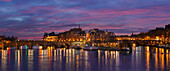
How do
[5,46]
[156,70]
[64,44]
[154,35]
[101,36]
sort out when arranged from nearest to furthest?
[156,70]
[5,46]
[64,44]
[154,35]
[101,36]

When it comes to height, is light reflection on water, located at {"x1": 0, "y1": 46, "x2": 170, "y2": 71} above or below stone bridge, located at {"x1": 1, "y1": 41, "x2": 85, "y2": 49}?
below

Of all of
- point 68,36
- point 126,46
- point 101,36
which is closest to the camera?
point 126,46

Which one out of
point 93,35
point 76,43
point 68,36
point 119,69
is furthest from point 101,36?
point 119,69

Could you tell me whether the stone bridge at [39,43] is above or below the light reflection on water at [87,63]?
above

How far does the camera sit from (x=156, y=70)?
36219mm

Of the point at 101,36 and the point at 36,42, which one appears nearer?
the point at 36,42

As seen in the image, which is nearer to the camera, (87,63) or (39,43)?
(87,63)

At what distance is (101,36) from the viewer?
6432 inches

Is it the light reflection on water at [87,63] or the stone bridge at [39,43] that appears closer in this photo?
the light reflection on water at [87,63]

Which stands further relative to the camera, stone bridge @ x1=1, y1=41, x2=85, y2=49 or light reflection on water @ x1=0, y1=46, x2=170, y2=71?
stone bridge @ x1=1, y1=41, x2=85, y2=49

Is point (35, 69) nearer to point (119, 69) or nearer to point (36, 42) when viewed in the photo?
point (119, 69)

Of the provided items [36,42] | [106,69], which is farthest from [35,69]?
[36,42]

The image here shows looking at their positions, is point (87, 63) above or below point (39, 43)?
below

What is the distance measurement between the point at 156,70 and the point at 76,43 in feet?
292
